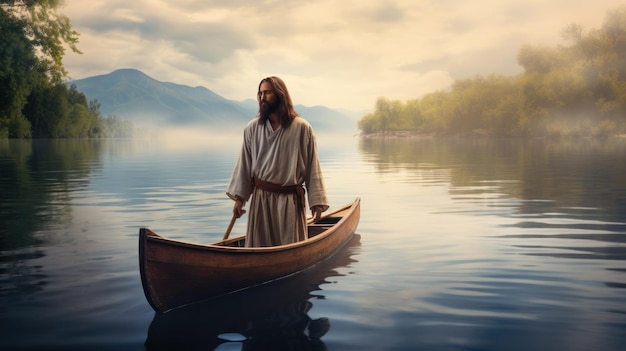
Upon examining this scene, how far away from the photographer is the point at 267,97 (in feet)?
21.4

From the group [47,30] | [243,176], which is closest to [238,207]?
[243,176]

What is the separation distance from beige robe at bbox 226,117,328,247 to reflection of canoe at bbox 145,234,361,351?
65 centimetres

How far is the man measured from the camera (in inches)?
265

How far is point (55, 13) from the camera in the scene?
37406 millimetres

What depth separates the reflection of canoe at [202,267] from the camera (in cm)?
554

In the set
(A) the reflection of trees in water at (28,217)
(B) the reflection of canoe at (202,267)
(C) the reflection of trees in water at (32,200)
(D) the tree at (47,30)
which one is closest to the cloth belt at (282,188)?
(B) the reflection of canoe at (202,267)

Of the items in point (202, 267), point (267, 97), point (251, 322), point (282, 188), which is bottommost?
point (251, 322)

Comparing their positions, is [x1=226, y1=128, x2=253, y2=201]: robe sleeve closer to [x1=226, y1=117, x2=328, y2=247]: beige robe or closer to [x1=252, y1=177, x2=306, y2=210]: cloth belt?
[x1=226, y1=117, x2=328, y2=247]: beige robe

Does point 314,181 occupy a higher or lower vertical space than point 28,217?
higher

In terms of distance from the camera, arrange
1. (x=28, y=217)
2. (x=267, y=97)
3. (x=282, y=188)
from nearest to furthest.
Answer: (x=267, y=97) → (x=282, y=188) → (x=28, y=217)

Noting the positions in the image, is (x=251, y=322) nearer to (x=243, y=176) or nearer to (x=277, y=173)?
(x=277, y=173)

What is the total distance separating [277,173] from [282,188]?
8.6 inches

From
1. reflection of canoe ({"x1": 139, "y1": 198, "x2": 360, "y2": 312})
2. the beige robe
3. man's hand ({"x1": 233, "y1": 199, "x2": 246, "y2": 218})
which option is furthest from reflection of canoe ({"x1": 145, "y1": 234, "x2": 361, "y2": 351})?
man's hand ({"x1": 233, "y1": 199, "x2": 246, "y2": 218})

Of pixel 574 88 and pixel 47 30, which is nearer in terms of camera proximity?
pixel 47 30
